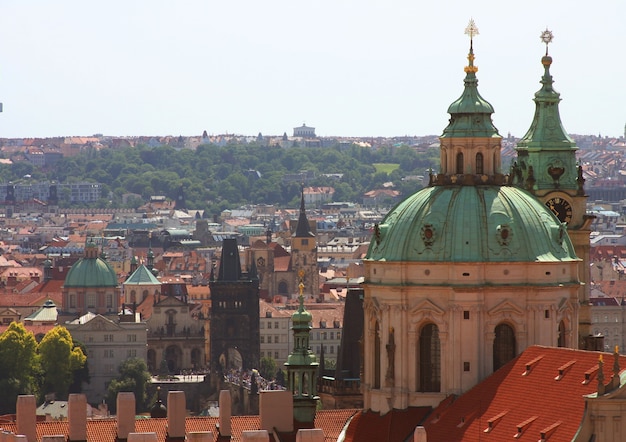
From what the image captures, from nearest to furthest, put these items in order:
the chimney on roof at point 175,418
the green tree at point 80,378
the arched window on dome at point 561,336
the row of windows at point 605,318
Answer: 1. the chimney on roof at point 175,418
2. the arched window on dome at point 561,336
3. the green tree at point 80,378
4. the row of windows at point 605,318

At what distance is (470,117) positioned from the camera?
62.8 m

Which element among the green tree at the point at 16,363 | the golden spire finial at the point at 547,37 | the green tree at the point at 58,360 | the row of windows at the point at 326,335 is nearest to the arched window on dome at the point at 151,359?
the row of windows at the point at 326,335

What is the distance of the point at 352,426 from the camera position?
2436 inches

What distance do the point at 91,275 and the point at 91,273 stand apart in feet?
0.90

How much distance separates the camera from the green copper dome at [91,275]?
570ft

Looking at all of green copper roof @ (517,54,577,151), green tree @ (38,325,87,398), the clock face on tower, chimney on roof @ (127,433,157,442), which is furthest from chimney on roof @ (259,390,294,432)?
green tree @ (38,325,87,398)

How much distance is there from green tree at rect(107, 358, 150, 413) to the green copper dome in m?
18.9

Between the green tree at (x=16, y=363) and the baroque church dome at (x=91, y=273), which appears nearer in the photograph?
the green tree at (x=16, y=363)

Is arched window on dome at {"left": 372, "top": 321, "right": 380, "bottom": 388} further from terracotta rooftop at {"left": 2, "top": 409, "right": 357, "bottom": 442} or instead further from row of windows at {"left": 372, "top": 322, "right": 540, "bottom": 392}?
terracotta rooftop at {"left": 2, "top": 409, "right": 357, "bottom": 442}

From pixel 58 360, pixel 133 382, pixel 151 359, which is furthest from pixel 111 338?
pixel 133 382

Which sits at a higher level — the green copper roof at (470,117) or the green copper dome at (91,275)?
the green copper roof at (470,117)

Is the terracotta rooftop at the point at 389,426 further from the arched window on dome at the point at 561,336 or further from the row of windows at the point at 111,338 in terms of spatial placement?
the row of windows at the point at 111,338

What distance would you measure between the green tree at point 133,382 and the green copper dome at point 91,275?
1886 centimetres

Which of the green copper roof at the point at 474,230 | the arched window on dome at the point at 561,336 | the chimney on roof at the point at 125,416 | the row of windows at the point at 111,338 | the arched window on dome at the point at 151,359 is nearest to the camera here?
the chimney on roof at the point at 125,416
